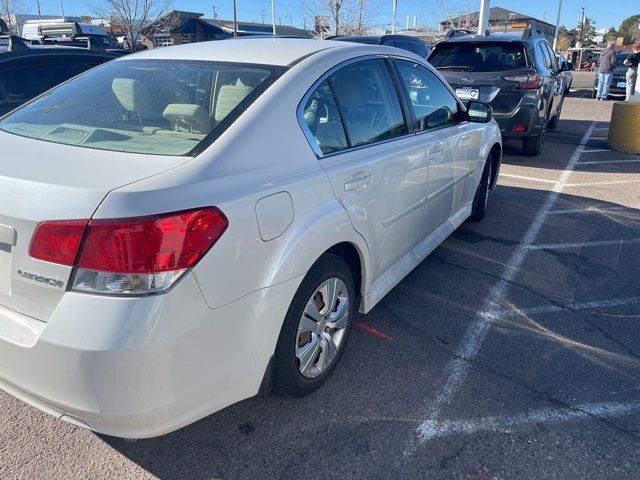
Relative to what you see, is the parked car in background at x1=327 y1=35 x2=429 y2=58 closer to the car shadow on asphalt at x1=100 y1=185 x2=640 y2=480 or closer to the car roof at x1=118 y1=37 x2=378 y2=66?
the car shadow on asphalt at x1=100 y1=185 x2=640 y2=480

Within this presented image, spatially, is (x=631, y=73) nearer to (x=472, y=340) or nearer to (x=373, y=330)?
(x=472, y=340)

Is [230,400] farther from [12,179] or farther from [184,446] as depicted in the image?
[12,179]

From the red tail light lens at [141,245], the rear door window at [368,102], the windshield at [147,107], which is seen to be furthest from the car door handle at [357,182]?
the red tail light lens at [141,245]

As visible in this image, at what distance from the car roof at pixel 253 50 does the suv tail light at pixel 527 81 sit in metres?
5.38

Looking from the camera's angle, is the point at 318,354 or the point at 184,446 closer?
the point at 184,446

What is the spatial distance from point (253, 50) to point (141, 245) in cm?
157

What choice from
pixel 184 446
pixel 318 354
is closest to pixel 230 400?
pixel 184 446

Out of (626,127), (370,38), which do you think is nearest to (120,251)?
(626,127)

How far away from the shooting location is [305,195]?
7.63ft

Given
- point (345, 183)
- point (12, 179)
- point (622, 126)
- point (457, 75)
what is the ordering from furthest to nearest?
point (622, 126) → point (457, 75) → point (345, 183) → point (12, 179)

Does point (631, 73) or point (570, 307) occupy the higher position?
point (631, 73)

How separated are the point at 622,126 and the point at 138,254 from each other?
9.83 m

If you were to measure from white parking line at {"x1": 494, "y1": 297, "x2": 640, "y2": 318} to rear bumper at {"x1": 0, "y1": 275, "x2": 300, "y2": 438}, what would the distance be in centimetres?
223

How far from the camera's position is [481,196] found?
539 centimetres
